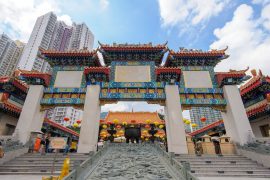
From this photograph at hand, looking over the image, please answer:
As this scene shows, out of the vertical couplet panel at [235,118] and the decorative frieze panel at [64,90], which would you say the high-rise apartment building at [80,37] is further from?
the vertical couplet panel at [235,118]

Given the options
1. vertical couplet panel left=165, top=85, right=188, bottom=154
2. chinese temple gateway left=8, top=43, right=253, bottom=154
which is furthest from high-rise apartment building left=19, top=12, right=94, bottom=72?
vertical couplet panel left=165, top=85, right=188, bottom=154

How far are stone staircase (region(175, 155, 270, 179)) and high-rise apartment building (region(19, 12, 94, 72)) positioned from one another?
61.5 metres

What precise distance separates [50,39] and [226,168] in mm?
82249

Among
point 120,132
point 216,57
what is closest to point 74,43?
point 120,132

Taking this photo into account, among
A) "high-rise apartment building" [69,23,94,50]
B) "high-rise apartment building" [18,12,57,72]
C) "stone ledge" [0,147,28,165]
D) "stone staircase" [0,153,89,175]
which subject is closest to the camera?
"stone staircase" [0,153,89,175]

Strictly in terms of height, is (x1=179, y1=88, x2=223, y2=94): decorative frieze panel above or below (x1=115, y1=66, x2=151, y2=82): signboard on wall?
below

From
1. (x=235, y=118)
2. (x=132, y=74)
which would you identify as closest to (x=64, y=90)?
(x=132, y=74)

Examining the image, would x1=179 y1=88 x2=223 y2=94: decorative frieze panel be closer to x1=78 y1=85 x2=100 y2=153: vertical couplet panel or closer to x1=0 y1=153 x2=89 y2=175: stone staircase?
x1=78 y1=85 x2=100 y2=153: vertical couplet panel

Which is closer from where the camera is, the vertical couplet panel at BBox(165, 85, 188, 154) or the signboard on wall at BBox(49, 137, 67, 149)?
the signboard on wall at BBox(49, 137, 67, 149)

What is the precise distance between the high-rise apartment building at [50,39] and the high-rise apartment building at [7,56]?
3528 millimetres

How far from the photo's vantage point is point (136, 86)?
14.9 metres

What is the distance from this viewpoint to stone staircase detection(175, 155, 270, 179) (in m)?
7.84

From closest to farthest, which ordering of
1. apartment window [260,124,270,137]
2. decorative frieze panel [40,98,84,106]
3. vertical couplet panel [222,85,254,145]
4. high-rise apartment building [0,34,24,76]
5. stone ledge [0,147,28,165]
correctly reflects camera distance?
1. stone ledge [0,147,28,165]
2. vertical couplet panel [222,85,254,145]
3. apartment window [260,124,270,137]
4. decorative frieze panel [40,98,84,106]
5. high-rise apartment building [0,34,24,76]

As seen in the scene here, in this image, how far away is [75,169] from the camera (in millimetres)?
5340
